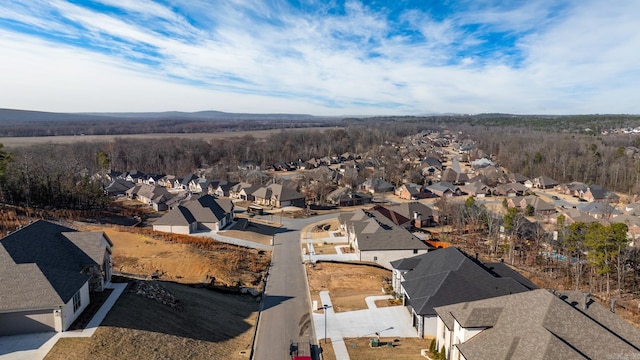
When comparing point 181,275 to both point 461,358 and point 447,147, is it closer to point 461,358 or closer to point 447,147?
point 461,358

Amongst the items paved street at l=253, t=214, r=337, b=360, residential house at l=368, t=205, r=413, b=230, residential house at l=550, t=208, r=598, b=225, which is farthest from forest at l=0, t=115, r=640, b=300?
paved street at l=253, t=214, r=337, b=360

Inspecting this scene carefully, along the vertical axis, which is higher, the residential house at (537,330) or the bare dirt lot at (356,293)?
the residential house at (537,330)

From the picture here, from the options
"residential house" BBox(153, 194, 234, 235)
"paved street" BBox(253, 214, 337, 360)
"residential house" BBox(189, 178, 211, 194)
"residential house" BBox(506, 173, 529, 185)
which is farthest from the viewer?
"residential house" BBox(506, 173, 529, 185)

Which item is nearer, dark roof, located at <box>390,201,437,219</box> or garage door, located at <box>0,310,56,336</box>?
garage door, located at <box>0,310,56,336</box>

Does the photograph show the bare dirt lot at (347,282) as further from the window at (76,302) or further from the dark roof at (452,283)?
the window at (76,302)

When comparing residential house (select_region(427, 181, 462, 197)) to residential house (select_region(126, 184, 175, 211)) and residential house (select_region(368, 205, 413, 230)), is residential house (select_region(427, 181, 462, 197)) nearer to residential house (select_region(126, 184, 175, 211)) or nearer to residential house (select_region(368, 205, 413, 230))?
residential house (select_region(368, 205, 413, 230))

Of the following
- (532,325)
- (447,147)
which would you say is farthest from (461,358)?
(447,147)

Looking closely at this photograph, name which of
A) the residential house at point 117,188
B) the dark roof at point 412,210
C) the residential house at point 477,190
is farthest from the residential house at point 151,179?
the residential house at point 477,190

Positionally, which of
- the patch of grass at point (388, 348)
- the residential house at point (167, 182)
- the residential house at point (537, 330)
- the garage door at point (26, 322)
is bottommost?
the residential house at point (167, 182)
